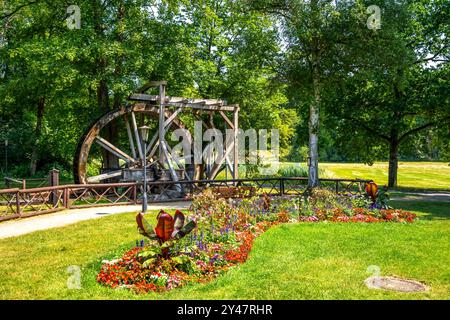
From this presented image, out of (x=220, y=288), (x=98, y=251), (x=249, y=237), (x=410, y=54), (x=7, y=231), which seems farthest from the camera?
(x=410, y=54)

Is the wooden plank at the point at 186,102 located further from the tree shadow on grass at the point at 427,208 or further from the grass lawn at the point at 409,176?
the grass lawn at the point at 409,176

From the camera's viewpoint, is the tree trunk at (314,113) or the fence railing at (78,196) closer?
the fence railing at (78,196)

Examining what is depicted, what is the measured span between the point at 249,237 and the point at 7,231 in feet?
22.5

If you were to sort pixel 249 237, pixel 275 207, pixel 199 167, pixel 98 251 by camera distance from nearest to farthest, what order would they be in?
pixel 98 251 → pixel 249 237 → pixel 275 207 → pixel 199 167

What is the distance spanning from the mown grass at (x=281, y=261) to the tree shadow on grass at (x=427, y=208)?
2557 mm

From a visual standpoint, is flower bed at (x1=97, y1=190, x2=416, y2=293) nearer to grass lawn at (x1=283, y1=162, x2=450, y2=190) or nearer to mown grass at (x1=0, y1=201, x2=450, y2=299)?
mown grass at (x1=0, y1=201, x2=450, y2=299)

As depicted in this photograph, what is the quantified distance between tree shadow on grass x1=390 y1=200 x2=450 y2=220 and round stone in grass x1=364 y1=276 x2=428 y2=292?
822cm

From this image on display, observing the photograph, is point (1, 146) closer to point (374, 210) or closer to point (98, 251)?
point (98, 251)

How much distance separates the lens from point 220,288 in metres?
6.11

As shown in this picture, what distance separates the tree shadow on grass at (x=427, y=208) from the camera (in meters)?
14.3

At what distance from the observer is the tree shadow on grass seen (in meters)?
14.3

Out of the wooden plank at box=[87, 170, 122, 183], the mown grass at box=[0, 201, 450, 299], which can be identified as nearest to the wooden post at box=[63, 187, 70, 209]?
the mown grass at box=[0, 201, 450, 299]

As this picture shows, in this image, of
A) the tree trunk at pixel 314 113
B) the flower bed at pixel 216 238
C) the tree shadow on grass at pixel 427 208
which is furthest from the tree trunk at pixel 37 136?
the tree shadow on grass at pixel 427 208
